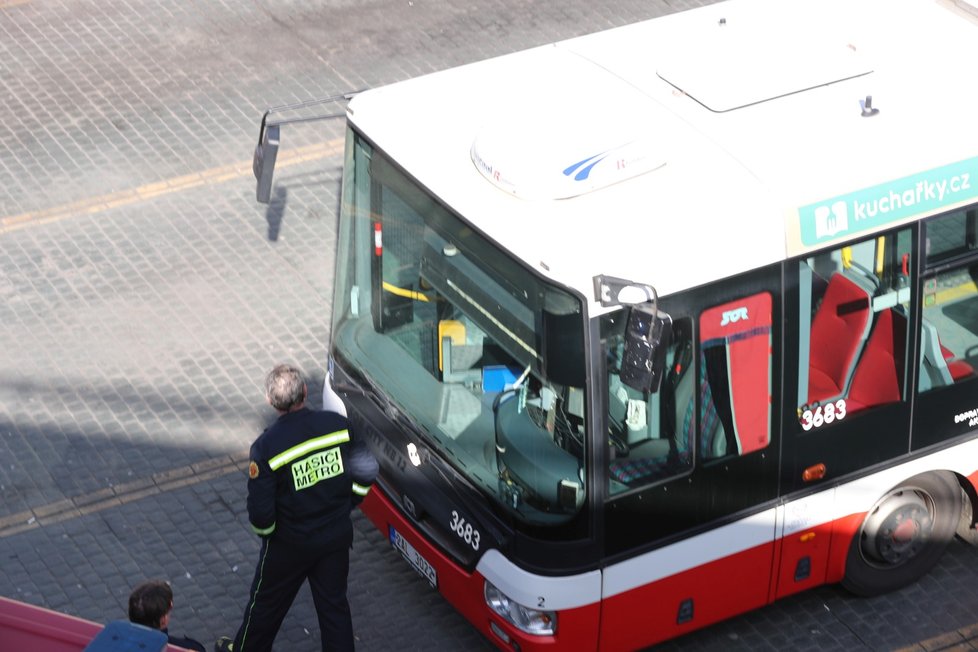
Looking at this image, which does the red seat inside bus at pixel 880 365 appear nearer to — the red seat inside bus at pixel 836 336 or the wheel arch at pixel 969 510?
the red seat inside bus at pixel 836 336

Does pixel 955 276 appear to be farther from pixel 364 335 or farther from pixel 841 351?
pixel 364 335

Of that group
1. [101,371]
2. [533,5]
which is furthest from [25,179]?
[533,5]

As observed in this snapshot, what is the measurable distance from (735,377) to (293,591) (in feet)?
8.19

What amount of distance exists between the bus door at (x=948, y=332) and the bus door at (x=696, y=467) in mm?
964

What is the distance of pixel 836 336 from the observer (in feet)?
25.9

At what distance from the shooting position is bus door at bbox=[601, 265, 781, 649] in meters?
7.32

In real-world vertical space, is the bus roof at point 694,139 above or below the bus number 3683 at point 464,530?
above

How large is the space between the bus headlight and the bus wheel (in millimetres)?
1895

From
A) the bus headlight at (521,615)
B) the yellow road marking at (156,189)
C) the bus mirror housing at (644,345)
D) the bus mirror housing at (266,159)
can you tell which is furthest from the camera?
the yellow road marking at (156,189)

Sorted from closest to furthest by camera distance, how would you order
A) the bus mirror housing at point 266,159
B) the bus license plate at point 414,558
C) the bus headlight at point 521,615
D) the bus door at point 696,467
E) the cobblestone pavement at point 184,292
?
the bus door at point 696,467 < the bus headlight at point 521,615 < the bus license plate at point 414,558 < the bus mirror housing at point 266,159 < the cobblestone pavement at point 184,292

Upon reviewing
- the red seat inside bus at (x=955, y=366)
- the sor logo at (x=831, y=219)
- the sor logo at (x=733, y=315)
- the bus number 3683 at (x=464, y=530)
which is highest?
the sor logo at (x=831, y=219)

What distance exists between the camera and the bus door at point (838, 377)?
7.71m

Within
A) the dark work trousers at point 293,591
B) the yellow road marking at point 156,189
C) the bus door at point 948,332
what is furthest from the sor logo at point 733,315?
the yellow road marking at point 156,189

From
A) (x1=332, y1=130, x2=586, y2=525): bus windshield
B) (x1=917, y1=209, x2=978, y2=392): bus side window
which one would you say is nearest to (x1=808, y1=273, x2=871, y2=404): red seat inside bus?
(x1=917, y1=209, x2=978, y2=392): bus side window
